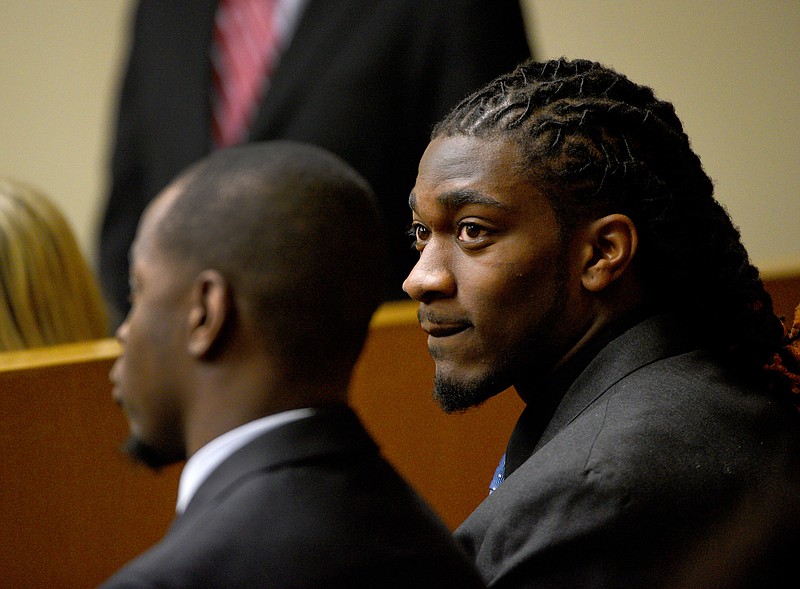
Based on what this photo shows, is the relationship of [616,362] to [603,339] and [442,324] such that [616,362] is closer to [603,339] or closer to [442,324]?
[603,339]

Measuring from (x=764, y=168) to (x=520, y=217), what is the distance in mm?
3285

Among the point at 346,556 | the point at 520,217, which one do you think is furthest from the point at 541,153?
A: the point at 346,556

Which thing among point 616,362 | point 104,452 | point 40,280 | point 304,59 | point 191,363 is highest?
point 304,59

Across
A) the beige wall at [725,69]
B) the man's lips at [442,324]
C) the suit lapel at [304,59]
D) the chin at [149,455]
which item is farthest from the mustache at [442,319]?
the beige wall at [725,69]

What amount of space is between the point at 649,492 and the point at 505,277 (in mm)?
327

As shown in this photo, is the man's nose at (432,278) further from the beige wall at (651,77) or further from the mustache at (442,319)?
the beige wall at (651,77)

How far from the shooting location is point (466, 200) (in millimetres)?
1477

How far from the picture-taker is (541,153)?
1458 mm

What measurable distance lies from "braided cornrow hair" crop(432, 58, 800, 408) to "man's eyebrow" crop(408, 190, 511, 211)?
0.05m

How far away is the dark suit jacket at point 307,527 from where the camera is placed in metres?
0.97

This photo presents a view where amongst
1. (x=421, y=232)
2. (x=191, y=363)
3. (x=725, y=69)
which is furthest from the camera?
(x=725, y=69)

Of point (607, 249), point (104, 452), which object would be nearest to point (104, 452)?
point (104, 452)

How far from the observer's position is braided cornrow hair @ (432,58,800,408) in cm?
146

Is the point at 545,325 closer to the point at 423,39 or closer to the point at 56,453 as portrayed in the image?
the point at 56,453
